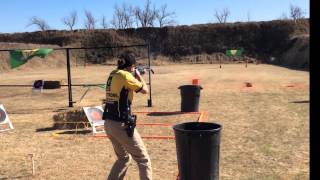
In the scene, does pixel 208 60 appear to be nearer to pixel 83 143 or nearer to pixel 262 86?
Answer: pixel 262 86

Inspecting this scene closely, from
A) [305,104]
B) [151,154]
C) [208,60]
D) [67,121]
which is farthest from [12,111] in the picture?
[208,60]

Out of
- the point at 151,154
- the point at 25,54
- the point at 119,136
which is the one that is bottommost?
the point at 151,154

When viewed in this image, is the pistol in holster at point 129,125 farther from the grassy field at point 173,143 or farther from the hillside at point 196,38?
the hillside at point 196,38

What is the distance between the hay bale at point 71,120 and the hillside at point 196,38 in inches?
1829

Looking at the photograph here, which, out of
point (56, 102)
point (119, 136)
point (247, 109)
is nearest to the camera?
point (119, 136)

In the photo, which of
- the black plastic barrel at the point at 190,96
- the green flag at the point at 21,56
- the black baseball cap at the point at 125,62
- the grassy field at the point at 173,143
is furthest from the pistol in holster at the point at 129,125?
the green flag at the point at 21,56

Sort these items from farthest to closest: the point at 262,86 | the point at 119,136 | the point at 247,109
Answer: the point at 262,86
the point at 247,109
the point at 119,136

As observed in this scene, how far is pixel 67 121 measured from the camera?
1162cm

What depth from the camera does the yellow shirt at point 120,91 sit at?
566 centimetres

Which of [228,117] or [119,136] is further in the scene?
[228,117]

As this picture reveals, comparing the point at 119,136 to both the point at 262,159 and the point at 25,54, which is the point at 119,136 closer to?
the point at 262,159

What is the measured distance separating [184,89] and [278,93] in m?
6.42

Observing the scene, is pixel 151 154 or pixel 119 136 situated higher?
pixel 119 136

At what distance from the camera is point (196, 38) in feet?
217
